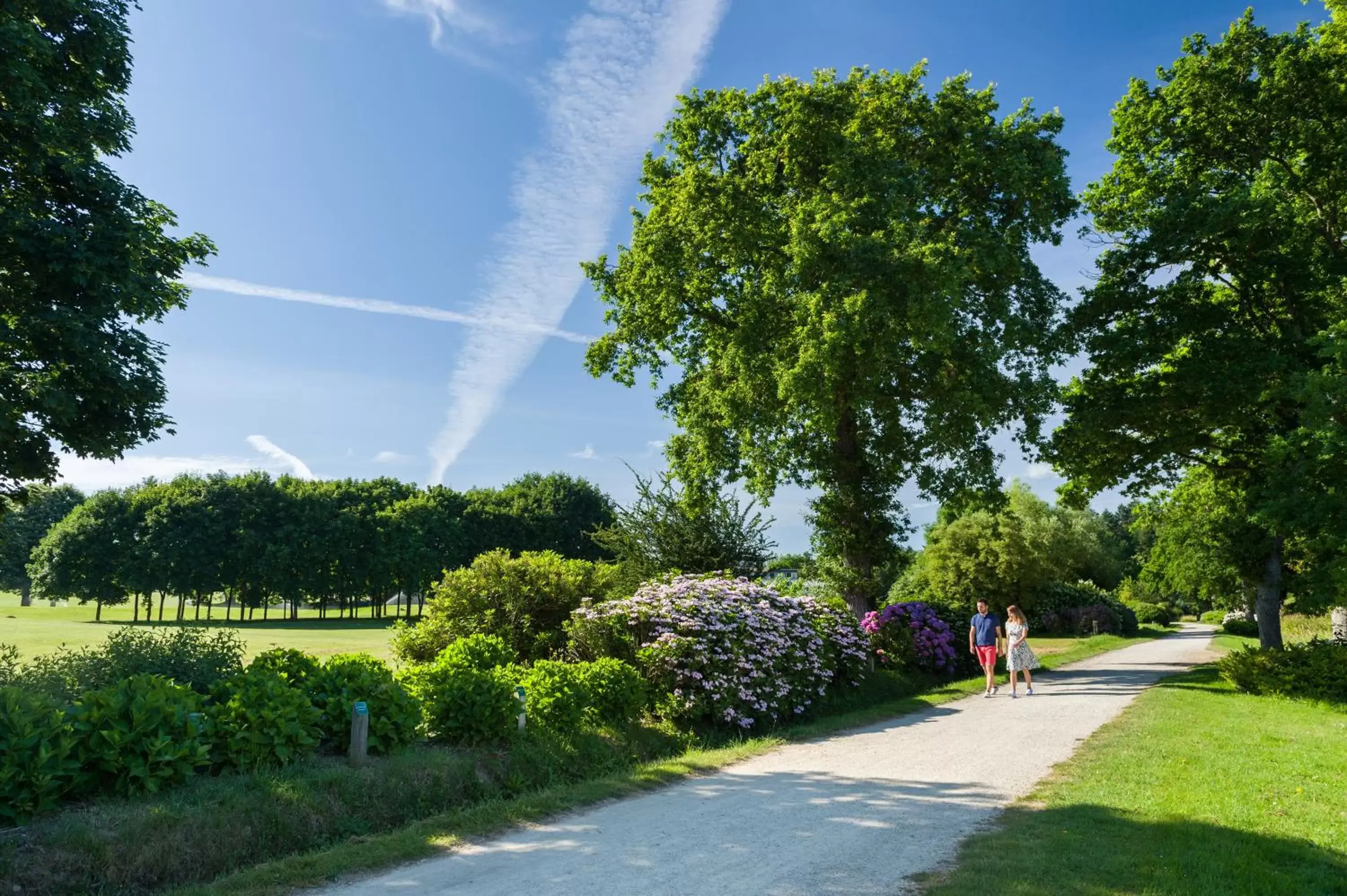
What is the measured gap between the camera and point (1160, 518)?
2686cm

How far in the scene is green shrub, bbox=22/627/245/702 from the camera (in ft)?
24.6

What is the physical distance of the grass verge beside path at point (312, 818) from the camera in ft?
18.3

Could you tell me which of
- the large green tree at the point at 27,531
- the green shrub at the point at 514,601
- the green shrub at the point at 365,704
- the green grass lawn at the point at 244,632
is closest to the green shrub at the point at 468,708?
the green shrub at the point at 365,704

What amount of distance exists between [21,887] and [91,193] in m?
12.5

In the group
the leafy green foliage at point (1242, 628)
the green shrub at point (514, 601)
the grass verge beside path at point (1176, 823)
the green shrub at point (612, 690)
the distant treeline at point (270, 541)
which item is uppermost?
the distant treeline at point (270, 541)

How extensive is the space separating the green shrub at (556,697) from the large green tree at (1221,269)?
1689cm

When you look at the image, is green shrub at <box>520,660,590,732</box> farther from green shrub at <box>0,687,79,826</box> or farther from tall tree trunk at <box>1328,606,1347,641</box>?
tall tree trunk at <box>1328,606,1347,641</box>

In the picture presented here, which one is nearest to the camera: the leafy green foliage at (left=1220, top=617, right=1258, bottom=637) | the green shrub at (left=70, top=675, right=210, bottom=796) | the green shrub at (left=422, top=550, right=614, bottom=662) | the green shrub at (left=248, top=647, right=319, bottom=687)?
the green shrub at (left=70, top=675, right=210, bottom=796)

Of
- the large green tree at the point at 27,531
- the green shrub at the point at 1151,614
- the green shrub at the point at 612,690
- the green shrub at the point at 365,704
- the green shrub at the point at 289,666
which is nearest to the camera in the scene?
the green shrub at the point at 365,704

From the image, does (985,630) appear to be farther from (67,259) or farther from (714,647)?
(67,259)

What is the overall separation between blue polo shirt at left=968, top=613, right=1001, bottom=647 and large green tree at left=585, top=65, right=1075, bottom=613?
3.68 metres

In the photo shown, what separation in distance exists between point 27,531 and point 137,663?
90.4 meters

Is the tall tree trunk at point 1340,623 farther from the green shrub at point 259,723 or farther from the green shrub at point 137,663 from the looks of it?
the green shrub at point 137,663

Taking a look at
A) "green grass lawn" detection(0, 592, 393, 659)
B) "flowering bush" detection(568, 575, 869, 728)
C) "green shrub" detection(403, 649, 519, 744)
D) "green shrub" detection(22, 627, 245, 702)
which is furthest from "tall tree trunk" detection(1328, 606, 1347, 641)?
"green shrub" detection(22, 627, 245, 702)
